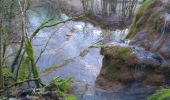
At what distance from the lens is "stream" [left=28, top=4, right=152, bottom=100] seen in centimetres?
1224

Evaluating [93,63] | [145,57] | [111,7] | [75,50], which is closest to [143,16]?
[145,57]

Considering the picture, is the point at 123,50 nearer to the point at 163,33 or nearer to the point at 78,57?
the point at 163,33

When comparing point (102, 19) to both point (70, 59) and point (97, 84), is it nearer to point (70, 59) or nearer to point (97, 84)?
point (70, 59)

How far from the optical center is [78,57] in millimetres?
16500

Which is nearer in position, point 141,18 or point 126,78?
point 126,78

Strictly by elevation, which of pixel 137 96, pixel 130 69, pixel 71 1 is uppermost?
pixel 71 1

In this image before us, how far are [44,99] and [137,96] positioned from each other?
451 cm

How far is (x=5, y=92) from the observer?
364 inches

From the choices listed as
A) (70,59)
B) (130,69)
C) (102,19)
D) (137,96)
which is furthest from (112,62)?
(102,19)

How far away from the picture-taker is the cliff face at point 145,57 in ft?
39.6

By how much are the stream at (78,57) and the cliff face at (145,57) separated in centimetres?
39

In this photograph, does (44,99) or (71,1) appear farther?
(71,1)

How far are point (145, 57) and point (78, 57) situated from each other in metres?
4.90

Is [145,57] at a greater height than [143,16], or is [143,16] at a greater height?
[143,16]
